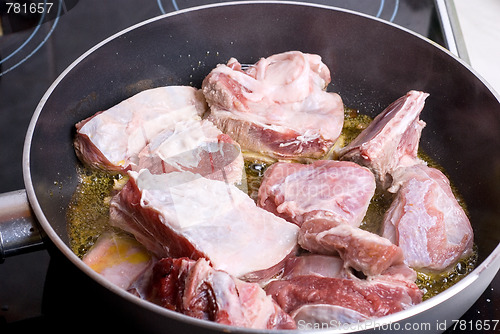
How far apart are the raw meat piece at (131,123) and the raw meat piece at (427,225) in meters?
0.78

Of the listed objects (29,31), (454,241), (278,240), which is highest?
(29,31)

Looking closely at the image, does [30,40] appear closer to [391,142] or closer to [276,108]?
[276,108]

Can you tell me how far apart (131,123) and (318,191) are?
27.2 inches

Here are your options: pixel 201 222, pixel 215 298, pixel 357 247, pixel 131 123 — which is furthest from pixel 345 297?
pixel 131 123

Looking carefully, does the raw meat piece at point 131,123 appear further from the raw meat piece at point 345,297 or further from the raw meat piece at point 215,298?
the raw meat piece at point 345,297

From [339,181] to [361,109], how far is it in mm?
555

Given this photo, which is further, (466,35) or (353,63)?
(466,35)

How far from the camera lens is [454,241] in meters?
1.63

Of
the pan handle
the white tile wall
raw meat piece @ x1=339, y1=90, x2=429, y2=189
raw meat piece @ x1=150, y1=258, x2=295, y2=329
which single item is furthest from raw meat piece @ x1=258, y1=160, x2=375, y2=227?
the white tile wall

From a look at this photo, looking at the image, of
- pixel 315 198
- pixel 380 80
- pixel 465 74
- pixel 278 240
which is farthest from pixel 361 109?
pixel 278 240

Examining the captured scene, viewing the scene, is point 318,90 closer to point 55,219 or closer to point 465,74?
point 465,74

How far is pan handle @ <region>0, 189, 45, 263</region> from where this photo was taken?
146cm

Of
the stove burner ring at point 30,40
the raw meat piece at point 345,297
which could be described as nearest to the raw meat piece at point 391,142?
the raw meat piece at point 345,297

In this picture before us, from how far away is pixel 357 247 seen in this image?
140cm
